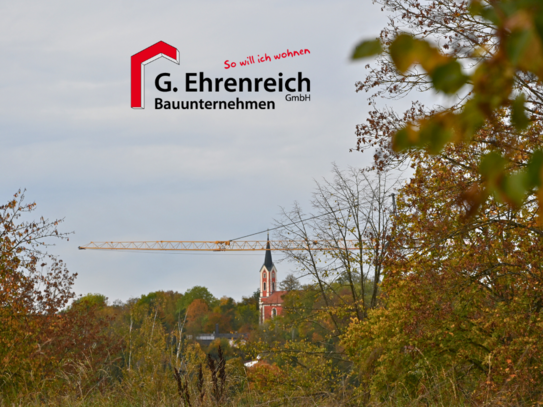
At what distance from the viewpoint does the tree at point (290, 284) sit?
23719mm

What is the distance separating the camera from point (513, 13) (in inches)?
29.8

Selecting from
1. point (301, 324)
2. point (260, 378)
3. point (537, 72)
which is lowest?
point (260, 378)

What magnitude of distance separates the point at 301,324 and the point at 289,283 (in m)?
3.45

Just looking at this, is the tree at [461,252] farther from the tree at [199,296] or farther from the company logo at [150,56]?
the tree at [199,296]

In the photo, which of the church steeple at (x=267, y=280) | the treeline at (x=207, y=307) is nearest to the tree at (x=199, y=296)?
the treeline at (x=207, y=307)

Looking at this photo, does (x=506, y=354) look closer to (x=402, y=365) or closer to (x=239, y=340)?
(x=402, y=365)

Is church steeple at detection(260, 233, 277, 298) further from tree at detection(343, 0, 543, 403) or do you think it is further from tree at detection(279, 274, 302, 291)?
tree at detection(343, 0, 543, 403)

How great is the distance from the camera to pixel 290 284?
24156 mm

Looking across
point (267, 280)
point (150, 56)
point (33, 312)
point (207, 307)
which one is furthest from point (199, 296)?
point (33, 312)

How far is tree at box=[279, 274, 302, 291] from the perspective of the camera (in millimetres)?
23719

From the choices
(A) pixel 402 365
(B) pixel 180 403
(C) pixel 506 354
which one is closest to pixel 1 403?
(B) pixel 180 403

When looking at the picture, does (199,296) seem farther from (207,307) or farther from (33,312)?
(33,312)

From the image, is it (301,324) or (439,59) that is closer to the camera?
(439,59)

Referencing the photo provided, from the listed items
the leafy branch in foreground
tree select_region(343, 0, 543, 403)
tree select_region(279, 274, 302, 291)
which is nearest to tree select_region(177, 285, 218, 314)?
tree select_region(279, 274, 302, 291)
